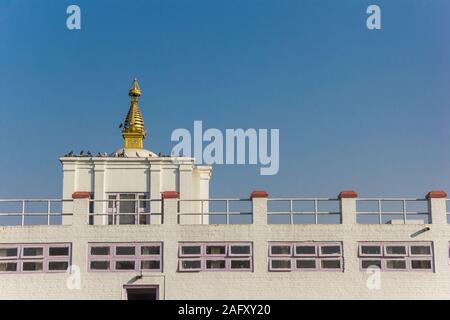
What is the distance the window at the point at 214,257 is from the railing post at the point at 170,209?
0.99 metres

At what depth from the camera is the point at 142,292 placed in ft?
95.4

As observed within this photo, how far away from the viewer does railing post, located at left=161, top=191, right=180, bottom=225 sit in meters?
29.4

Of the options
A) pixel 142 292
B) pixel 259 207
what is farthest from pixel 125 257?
pixel 259 207

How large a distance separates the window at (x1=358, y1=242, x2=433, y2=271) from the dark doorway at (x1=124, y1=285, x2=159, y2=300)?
775 centimetres

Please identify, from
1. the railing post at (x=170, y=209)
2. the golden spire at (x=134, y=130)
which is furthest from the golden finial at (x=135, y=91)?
the railing post at (x=170, y=209)

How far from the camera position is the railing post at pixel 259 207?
29422 mm

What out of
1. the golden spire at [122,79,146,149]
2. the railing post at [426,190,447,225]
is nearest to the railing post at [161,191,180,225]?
the railing post at [426,190,447,225]

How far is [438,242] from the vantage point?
29.2m

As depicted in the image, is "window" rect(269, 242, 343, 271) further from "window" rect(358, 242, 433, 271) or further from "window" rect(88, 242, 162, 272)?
"window" rect(88, 242, 162, 272)

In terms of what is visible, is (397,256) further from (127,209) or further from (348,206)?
(127,209)

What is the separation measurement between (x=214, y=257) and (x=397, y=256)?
22.4 feet

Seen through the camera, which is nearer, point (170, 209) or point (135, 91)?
point (170, 209)
